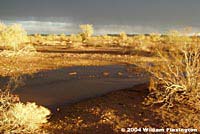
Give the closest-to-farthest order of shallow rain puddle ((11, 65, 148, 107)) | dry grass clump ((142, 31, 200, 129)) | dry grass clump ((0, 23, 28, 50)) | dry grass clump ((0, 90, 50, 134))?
dry grass clump ((0, 90, 50, 134))
dry grass clump ((142, 31, 200, 129))
shallow rain puddle ((11, 65, 148, 107))
dry grass clump ((0, 23, 28, 50))

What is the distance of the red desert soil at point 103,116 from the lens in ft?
33.9

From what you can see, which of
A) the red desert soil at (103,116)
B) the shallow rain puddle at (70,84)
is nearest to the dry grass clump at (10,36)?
the shallow rain puddle at (70,84)

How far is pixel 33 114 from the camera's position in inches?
420

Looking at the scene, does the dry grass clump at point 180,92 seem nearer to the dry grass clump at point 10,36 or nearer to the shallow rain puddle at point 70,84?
the shallow rain puddle at point 70,84

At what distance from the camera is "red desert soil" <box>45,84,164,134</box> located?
406 inches

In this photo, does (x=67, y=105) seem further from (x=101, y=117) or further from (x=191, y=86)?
(x=191, y=86)

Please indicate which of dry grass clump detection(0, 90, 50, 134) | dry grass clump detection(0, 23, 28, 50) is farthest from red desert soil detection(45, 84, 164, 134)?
dry grass clump detection(0, 23, 28, 50)

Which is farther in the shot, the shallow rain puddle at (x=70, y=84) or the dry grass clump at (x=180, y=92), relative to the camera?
the shallow rain puddle at (x=70, y=84)

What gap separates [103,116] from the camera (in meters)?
11.1

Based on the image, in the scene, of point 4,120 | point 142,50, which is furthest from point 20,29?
point 4,120

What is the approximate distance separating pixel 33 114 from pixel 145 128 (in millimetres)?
3424

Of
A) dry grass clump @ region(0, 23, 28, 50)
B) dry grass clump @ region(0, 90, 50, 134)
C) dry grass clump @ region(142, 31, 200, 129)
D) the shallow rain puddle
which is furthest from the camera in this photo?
dry grass clump @ region(0, 23, 28, 50)

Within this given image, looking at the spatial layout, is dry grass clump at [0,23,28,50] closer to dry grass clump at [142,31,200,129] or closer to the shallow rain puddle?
the shallow rain puddle

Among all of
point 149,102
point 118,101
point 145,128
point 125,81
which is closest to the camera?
point 145,128
